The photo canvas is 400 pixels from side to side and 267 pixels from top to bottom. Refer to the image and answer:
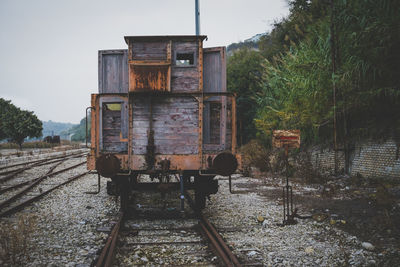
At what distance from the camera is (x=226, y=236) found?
499 cm

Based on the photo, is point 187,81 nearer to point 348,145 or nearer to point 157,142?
point 157,142

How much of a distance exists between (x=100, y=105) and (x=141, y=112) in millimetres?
819

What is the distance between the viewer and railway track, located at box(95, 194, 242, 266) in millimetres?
3916

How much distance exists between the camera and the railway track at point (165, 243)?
392cm

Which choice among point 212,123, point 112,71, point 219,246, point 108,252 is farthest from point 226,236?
point 112,71

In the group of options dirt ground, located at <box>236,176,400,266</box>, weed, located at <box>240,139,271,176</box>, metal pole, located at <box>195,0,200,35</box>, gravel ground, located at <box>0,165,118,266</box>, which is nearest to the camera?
gravel ground, located at <box>0,165,118,266</box>

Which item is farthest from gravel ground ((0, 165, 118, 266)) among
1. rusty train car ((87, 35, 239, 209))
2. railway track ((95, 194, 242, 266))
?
rusty train car ((87, 35, 239, 209))

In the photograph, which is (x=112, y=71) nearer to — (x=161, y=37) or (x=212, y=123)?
(x=161, y=37)

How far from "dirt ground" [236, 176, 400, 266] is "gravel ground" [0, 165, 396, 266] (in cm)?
23

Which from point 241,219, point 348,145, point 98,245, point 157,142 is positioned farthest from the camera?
point 348,145

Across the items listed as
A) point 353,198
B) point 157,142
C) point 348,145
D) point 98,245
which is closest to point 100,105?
point 157,142

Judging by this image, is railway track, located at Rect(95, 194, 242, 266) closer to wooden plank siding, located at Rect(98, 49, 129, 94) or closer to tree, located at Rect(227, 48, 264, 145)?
wooden plank siding, located at Rect(98, 49, 129, 94)

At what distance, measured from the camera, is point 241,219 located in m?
6.02

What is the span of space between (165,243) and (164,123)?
2216 mm
